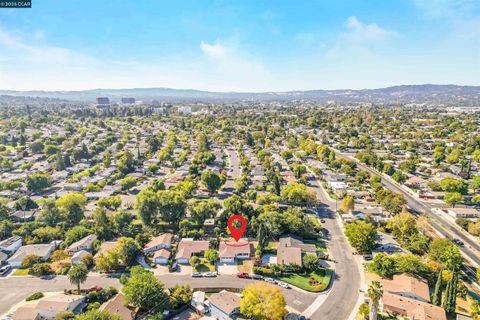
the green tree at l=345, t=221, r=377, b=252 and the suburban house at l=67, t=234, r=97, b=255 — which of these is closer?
the green tree at l=345, t=221, r=377, b=252

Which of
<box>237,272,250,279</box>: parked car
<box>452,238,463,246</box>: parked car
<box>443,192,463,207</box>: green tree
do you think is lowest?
<box>237,272,250,279</box>: parked car

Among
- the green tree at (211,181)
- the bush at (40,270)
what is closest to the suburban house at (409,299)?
the green tree at (211,181)

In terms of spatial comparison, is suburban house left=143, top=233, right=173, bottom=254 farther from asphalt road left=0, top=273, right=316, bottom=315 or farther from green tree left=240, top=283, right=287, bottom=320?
green tree left=240, top=283, right=287, bottom=320

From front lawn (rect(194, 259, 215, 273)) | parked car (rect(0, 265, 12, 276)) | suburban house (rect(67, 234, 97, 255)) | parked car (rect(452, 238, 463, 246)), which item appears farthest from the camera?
parked car (rect(452, 238, 463, 246))

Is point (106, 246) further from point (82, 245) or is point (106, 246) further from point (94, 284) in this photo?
point (94, 284)

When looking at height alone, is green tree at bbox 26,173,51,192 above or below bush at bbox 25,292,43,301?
above

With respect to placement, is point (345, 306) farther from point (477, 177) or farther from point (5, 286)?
point (477, 177)

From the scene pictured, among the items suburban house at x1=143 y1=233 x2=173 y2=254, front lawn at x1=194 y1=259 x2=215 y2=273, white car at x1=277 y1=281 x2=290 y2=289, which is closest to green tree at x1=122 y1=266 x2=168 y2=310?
front lawn at x1=194 y1=259 x2=215 y2=273

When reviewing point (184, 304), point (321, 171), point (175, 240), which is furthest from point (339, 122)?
point (184, 304)
